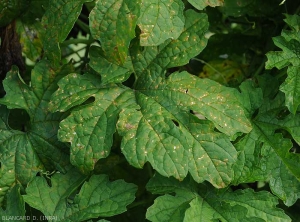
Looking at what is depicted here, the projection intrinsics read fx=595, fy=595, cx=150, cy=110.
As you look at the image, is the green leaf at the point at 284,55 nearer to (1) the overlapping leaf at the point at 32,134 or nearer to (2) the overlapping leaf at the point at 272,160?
(2) the overlapping leaf at the point at 272,160

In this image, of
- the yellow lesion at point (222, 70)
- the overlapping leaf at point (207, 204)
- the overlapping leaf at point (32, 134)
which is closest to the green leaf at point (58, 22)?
the overlapping leaf at point (32, 134)

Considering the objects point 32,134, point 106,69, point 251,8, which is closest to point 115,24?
point 106,69

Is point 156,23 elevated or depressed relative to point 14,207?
elevated

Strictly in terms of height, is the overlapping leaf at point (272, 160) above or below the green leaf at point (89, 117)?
below

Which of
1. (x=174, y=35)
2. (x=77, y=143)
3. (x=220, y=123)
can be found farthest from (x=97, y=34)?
(x=220, y=123)

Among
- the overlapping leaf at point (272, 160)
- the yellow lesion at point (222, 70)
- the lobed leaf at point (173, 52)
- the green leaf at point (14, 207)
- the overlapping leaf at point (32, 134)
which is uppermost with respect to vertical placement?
the lobed leaf at point (173, 52)

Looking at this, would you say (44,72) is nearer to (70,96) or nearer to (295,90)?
(70,96)

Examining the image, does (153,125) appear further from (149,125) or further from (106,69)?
(106,69)
